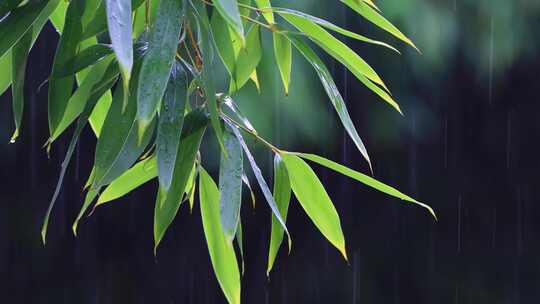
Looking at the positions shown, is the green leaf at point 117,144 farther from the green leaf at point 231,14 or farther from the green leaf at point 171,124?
the green leaf at point 231,14

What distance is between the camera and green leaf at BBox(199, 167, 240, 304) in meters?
1.07

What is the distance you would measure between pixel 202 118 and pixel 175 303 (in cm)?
249

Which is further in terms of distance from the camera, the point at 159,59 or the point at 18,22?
the point at 18,22

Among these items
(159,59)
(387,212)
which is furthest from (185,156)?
(387,212)

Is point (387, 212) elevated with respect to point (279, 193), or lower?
lower

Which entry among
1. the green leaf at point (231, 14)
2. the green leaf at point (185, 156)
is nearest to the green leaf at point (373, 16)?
the green leaf at point (185, 156)

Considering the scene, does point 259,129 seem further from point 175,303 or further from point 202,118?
point 202,118

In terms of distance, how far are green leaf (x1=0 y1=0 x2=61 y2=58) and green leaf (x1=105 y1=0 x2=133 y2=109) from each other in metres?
0.21

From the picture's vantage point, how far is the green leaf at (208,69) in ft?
2.83

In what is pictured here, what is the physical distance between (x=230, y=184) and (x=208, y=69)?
118 millimetres

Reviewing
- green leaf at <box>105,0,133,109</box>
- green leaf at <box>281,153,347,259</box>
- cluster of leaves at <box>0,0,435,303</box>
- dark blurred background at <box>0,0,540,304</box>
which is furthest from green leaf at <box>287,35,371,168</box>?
dark blurred background at <box>0,0,540,304</box>

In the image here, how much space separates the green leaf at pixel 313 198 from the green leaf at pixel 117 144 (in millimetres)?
261

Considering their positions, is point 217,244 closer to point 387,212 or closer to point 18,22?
point 18,22

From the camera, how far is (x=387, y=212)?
3.21 metres
